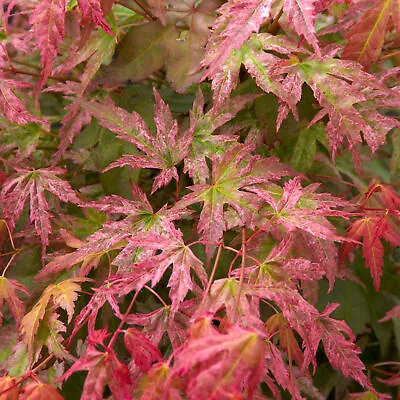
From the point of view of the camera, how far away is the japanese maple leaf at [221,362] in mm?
454

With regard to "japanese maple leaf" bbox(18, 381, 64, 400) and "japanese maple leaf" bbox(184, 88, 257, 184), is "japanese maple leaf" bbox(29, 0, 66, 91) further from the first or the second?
"japanese maple leaf" bbox(18, 381, 64, 400)

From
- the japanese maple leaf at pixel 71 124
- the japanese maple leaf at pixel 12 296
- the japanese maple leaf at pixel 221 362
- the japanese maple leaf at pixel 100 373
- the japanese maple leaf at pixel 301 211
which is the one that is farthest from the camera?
the japanese maple leaf at pixel 71 124

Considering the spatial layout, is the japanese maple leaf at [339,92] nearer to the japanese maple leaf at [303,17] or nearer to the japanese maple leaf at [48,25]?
the japanese maple leaf at [303,17]

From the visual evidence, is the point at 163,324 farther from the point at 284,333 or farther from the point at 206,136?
the point at 206,136

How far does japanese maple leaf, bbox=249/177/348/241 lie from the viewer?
2.17 ft

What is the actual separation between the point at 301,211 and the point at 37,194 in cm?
41

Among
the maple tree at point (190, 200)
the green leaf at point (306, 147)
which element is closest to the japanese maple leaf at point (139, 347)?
the maple tree at point (190, 200)

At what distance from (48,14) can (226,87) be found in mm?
251

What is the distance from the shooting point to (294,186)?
0.71 meters

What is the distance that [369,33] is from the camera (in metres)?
0.83

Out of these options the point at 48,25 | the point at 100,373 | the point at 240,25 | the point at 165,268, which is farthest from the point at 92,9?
the point at 100,373

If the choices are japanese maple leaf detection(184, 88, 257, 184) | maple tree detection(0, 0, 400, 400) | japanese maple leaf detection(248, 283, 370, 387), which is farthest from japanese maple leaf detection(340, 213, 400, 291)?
japanese maple leaf detection(184, 88, 257, 184)

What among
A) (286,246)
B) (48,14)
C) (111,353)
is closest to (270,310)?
(286,246)

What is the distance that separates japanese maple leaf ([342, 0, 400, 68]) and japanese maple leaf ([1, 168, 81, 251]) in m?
0.47
